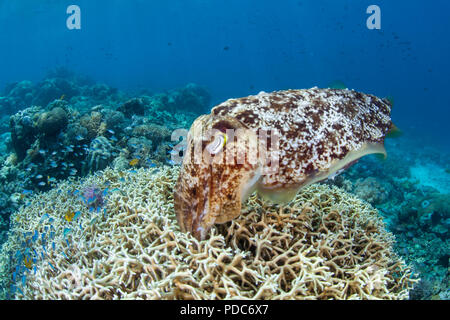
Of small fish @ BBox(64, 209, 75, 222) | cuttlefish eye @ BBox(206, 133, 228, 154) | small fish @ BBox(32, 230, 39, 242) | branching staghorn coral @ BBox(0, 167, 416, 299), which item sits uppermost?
cuttlefish eye @ BBox(206, 133, 228, 154)

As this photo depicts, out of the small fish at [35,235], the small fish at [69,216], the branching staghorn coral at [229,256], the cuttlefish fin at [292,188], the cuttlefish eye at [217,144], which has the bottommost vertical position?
the small fish at [35,235]

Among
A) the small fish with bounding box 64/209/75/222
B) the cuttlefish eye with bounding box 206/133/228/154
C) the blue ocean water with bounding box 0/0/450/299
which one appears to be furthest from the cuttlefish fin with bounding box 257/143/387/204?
the blue ocean water with bounding box 0/0/450/299

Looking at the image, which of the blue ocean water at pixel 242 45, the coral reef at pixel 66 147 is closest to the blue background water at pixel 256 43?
the blue ocean water at pixel 242 45

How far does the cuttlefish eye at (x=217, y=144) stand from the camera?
7.47ft

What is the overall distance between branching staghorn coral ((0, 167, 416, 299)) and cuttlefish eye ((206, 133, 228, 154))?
0.87 metres

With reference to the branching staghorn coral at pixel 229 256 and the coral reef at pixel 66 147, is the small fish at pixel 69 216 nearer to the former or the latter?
the branching staghorn coral at pixel 229 256

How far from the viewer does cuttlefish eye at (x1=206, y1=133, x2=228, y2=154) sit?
2.28 m

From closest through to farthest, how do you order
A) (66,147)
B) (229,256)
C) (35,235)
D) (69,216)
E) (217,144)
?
(217,144), (229,256), (35,235), (69,216), (66,147)

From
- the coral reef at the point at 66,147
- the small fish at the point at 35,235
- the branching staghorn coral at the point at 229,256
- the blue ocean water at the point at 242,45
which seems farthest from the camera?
the blue ocean water at the point at 242,45

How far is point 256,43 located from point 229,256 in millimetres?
149402

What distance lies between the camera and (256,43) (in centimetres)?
13562

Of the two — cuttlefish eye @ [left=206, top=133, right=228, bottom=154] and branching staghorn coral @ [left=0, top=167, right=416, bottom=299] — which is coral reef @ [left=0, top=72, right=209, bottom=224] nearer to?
branching staghorn coral @ [left=0, top=167, right=416, bottom=299]

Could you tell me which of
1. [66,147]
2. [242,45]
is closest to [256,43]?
[242,45]

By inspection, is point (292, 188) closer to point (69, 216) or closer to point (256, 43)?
point (69, 216)
